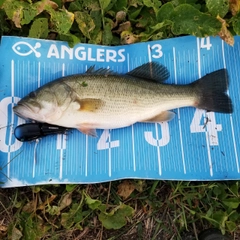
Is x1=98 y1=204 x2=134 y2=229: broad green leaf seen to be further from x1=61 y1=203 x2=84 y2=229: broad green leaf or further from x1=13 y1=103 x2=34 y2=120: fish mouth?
x1=13 y1=103 x2=34 y2=120: fish mouth

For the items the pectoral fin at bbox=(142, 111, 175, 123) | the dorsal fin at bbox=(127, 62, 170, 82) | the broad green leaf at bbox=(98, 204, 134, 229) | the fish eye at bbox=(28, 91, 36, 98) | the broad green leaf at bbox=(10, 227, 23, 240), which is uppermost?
the dorsal fin at bbox=(127, 62, 170, 82)

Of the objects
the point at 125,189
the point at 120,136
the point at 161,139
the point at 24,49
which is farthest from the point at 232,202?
the point at 24,49

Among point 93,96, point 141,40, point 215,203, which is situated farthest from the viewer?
point 141,40

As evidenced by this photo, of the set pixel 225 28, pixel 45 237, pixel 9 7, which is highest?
pixel 9 7

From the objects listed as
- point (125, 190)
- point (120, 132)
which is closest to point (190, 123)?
point (120, 132)

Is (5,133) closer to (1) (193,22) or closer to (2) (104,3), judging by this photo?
(2) (104,3)

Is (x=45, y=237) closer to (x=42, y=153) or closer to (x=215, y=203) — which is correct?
(x=42, y=153)

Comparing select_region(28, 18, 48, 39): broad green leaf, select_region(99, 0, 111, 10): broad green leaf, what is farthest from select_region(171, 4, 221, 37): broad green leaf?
select_region(28, 18, 48, 39): broad green leaf
